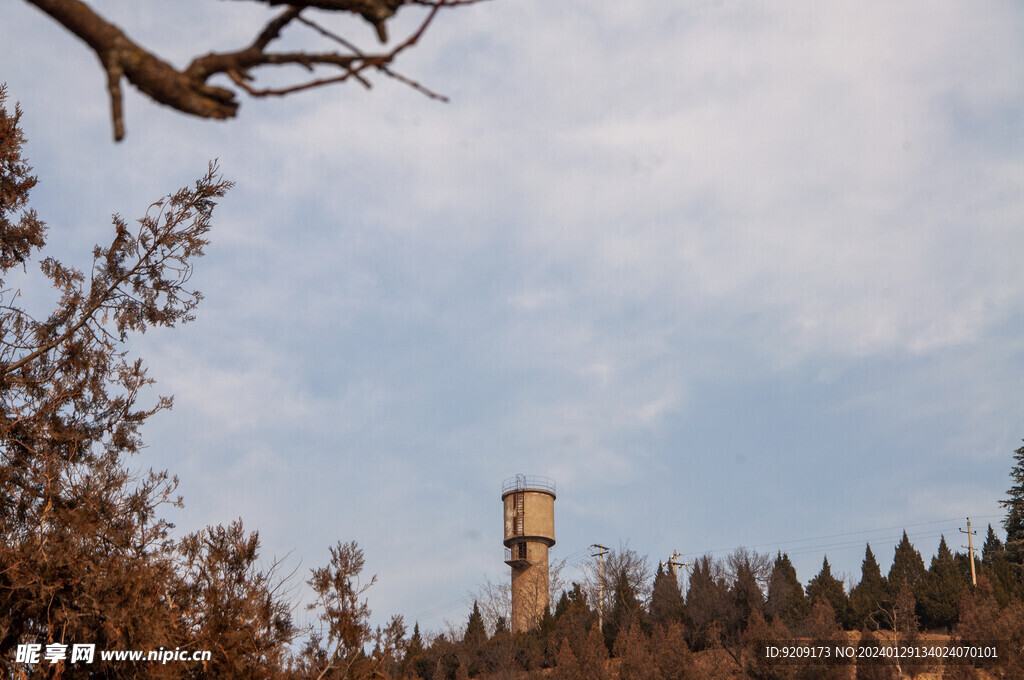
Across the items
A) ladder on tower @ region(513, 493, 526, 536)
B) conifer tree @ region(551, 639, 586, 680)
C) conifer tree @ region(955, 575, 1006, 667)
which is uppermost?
ladder on tower @ region(513, 493, 526, 536)

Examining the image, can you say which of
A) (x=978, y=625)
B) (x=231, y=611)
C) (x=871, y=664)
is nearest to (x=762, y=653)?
(x=871, y=664)

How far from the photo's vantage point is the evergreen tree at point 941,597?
4331 cm

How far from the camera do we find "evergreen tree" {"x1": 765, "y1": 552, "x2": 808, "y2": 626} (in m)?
44.9

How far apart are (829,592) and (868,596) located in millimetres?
2255

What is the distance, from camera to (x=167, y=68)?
114 inches

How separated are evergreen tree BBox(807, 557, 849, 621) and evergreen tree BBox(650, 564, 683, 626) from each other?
6.95 m

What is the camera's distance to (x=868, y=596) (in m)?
46.8

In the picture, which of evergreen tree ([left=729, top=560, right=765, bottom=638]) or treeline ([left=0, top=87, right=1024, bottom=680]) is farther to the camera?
evergreen tree ([left=729, top=560, right=765, bottom=638])

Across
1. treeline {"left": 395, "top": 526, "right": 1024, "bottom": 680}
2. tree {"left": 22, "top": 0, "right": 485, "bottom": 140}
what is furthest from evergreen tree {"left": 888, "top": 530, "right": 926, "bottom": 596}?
tree {"left": 22, "top": 0, "right": 485, "bottom": 140}

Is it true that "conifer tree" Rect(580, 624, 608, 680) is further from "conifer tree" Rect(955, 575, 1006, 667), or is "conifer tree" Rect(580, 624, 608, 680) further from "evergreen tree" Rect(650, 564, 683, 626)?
"conifer tree" Rect(955, 575, 1006, 667)

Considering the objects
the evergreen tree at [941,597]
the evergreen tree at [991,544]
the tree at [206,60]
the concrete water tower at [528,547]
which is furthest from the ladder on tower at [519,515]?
the tree at [206,60]

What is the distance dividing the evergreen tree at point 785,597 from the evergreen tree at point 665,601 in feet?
14.4

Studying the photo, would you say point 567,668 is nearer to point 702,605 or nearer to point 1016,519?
point 702,605

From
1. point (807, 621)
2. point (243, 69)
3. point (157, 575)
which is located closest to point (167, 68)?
point (243, 69)
